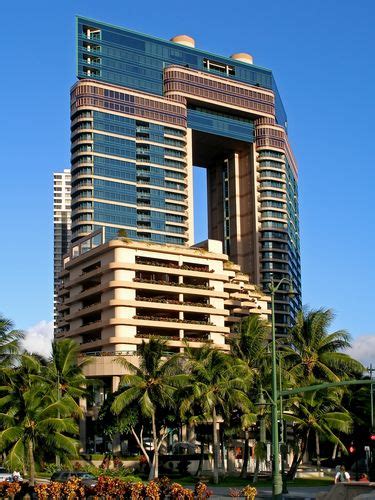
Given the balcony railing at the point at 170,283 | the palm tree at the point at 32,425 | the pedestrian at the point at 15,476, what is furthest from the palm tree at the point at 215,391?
the balcony railing at the point at 170,283

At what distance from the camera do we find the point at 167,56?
169250mm

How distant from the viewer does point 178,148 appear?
166 meters

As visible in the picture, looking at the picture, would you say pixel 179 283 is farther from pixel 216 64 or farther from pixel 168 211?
pixel 216 64

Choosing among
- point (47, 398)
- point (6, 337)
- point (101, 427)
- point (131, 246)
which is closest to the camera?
point (47, 398)

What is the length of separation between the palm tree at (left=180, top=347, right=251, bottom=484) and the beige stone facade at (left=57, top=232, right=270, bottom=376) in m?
23.5

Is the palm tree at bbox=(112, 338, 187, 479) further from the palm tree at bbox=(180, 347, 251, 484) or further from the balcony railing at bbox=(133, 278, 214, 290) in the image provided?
the balcony railing at bbox=(133, 278, 214, 290)

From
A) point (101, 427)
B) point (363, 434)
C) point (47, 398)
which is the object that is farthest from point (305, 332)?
point (47, 398)

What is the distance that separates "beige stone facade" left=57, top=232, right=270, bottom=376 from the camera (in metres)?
93.4

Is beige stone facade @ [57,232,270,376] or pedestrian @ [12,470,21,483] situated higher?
beige stone facade @ [57,232,270,376]

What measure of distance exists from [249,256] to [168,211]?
2508 cm

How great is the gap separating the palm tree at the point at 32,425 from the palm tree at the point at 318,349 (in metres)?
22.6

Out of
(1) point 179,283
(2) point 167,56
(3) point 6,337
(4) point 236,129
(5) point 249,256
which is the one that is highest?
(2) point 167,56

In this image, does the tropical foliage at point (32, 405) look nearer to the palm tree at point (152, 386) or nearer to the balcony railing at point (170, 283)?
the palm tree at point (152, 386)

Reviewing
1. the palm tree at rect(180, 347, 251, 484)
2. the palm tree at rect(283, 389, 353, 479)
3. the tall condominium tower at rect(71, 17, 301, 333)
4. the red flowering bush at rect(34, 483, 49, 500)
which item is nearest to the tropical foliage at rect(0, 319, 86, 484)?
the palm tree at rect(180, 347, 251, 484)
